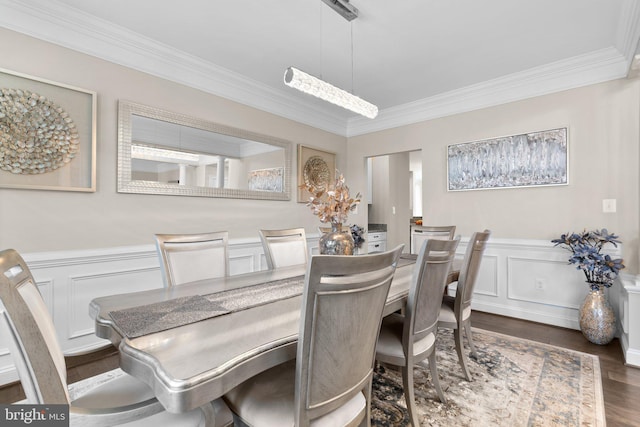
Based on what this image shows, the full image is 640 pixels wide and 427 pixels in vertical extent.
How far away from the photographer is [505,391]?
1.90m

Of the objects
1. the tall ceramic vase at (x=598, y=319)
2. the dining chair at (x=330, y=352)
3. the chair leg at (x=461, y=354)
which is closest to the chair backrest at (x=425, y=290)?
the dining chair at (x=330, y=352)

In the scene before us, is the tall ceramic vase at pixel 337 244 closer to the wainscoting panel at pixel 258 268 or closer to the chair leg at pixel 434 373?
the chair leg at pixel 434 373

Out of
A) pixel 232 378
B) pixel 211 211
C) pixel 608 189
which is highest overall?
pixel 608 189

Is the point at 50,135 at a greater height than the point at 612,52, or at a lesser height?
lesser

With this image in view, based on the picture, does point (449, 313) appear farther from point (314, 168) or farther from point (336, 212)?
point (314, 168)

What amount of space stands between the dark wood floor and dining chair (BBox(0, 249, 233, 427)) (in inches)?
13.2

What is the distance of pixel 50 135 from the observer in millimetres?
2178

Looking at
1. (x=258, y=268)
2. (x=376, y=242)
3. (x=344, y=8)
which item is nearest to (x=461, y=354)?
(x=258, y=268)

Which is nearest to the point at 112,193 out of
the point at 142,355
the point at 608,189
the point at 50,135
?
the point at 50,135

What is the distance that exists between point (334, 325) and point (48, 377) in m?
0.73

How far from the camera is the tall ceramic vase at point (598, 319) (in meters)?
2.55

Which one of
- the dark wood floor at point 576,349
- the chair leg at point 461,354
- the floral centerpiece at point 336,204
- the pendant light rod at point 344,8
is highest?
the pendant light rod at point 344,8

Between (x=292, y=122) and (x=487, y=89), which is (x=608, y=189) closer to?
(x=487, y=89)

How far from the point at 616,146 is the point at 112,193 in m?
4.49
